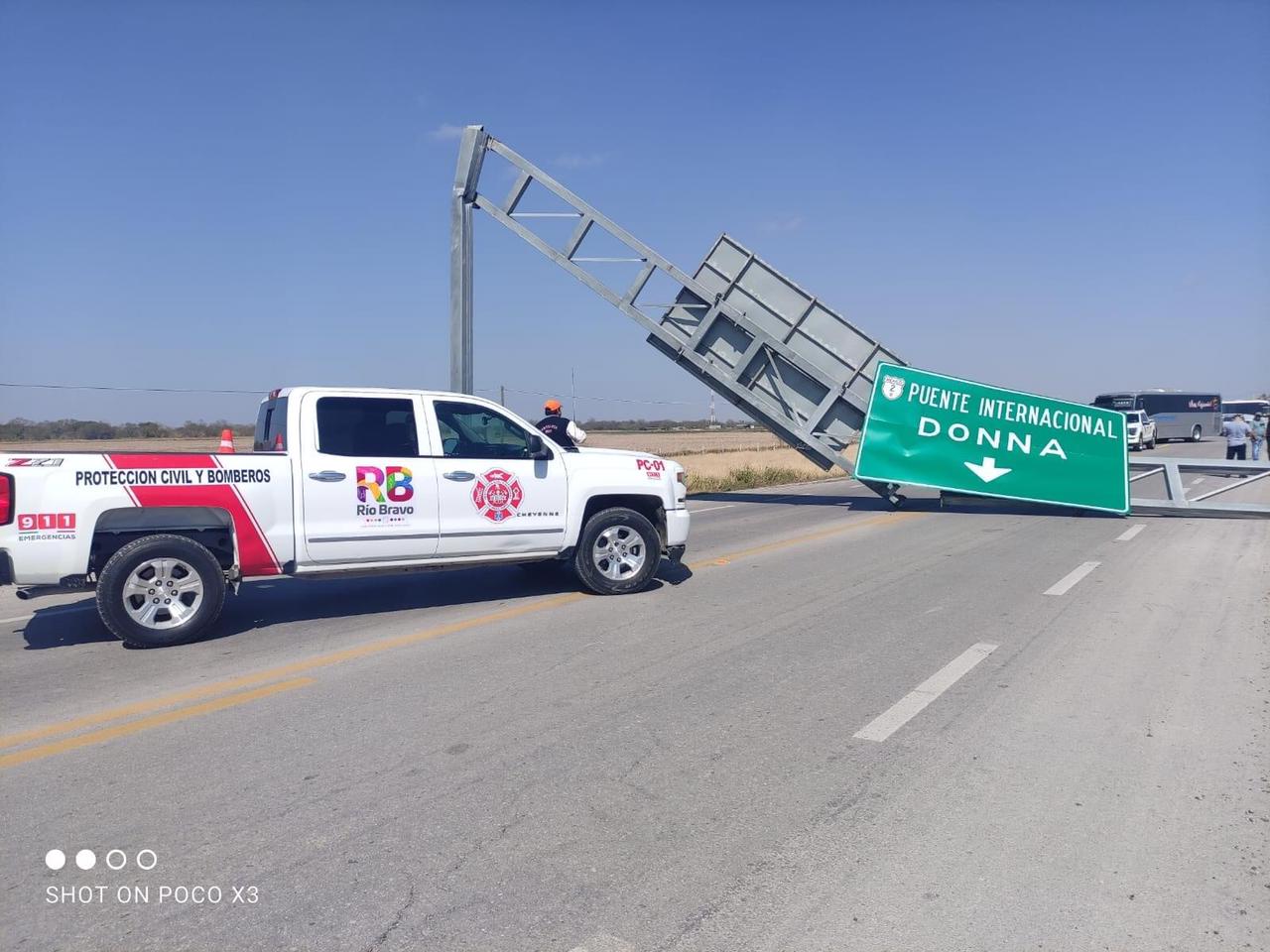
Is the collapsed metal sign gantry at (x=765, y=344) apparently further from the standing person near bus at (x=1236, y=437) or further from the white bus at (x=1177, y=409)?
the white bus at (x=1177, y=409)

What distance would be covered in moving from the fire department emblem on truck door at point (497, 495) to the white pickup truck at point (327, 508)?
0.01 m

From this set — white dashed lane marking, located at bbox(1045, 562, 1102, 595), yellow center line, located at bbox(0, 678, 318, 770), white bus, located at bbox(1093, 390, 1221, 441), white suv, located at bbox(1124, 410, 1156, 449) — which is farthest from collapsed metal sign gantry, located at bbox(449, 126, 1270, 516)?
white bus, located at bbox(1093, 390, 1221, 441)

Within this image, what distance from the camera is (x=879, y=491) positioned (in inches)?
682

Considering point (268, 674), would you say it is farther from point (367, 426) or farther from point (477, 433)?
point (477, 433)

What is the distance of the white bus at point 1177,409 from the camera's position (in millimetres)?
47594

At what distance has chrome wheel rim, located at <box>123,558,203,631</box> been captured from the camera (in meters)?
6.96

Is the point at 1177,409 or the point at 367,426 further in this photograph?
the point at 1177,409

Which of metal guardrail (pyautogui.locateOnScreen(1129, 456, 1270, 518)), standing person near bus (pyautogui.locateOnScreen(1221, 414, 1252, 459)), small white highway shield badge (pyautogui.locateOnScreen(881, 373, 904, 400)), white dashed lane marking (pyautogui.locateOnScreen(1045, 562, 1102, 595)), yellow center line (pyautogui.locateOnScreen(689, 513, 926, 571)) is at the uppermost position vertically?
small white highway shield badge (pyautogui.locateOnScreen(881, 373, 904, 400))

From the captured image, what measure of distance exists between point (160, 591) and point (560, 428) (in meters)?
4.44

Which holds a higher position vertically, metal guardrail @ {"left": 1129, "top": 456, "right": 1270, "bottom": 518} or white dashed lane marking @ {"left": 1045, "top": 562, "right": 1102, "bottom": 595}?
metal guardrail @ {"left": 1129, "top": 456, "right": 1270, "bottom": 518}

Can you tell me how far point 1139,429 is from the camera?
40.6 m

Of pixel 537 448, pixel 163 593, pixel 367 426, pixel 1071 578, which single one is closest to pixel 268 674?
pixel 163 593

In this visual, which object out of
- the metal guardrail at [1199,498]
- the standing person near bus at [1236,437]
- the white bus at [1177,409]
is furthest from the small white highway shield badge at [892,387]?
the white bus at [1177,409]

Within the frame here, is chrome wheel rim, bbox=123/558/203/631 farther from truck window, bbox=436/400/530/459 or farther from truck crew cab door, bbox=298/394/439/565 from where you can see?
truck window, bbox=436/400/530/459
